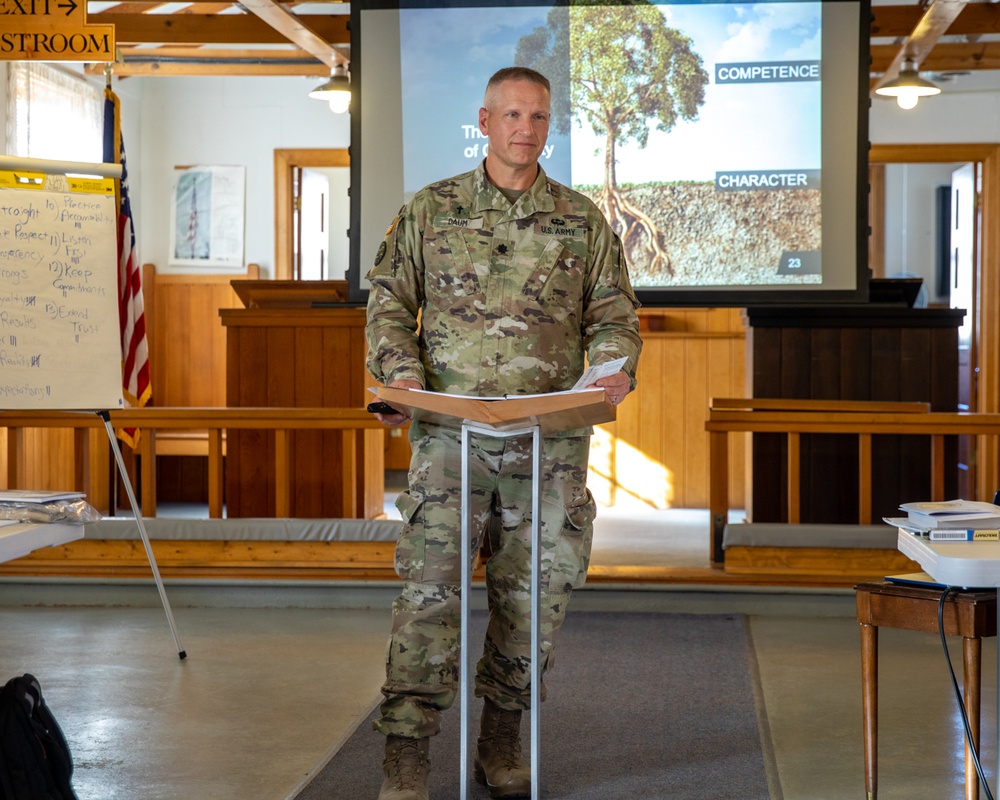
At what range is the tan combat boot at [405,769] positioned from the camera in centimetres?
251

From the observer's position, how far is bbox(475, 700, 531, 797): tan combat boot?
2.64m

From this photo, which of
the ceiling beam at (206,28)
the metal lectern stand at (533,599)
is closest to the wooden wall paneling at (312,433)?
the ceiling beam at (206,28)

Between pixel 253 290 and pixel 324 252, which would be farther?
pixel 324 252

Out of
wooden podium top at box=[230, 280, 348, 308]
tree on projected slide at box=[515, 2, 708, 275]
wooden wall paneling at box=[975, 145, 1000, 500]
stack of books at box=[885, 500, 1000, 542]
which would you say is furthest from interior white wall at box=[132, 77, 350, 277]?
stack of books at box=[885, 500, 1000, 542]

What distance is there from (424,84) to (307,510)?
2.08 meters

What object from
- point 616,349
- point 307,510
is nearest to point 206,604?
point 307,510

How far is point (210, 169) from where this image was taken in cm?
913

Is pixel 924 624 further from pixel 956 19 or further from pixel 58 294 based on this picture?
pixel 956 19

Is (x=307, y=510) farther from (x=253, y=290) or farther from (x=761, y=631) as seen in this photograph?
(x=761, y=631)

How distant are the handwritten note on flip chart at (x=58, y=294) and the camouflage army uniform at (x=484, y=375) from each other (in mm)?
1415

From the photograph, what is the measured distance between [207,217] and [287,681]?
6.12m

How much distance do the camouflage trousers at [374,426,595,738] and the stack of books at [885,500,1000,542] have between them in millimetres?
701

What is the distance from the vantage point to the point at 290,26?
6.55 metres

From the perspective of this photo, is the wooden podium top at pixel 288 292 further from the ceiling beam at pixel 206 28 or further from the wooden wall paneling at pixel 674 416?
the wooden wall paneling at pixel 674 416
